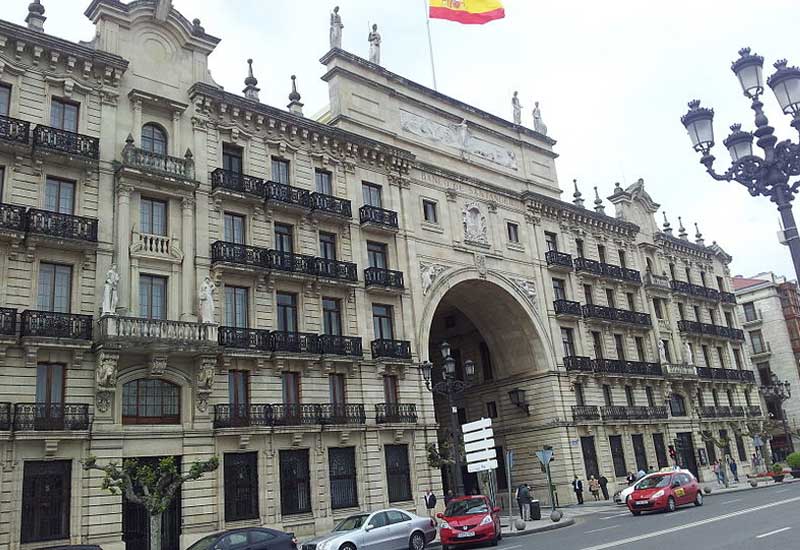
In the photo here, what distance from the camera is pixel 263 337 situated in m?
28.9

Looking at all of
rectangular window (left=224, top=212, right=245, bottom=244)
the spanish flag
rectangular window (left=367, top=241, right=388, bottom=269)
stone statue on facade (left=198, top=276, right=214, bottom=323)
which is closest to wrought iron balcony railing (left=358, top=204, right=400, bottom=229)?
rectangular window (left=367, top=241, right=388, bottom=269)

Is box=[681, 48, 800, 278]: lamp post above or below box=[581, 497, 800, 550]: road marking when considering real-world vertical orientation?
above

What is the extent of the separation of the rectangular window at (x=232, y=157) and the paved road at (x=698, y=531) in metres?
18.8

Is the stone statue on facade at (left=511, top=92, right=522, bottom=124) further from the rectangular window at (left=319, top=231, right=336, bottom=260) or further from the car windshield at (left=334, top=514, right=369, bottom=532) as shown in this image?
the car windshield at (left=334, top=514, right=369, bottom=532)

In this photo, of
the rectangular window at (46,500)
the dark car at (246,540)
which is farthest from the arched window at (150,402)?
the dark car at (246,540)

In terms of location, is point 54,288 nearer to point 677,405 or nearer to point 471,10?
point 471,10

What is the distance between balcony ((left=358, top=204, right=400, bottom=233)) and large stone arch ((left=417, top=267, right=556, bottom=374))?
4920 mm

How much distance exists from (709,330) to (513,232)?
898 inches

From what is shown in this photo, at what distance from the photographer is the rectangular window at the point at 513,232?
43375mm

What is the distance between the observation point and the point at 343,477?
99.2ft

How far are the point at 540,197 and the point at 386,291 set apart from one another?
1541cm

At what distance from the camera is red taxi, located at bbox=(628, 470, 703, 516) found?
26.8 metres

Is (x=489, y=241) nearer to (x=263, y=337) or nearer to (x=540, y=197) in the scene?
(x=540, y=197)

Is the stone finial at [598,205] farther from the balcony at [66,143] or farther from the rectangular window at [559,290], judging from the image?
the balcony at [66,143]
